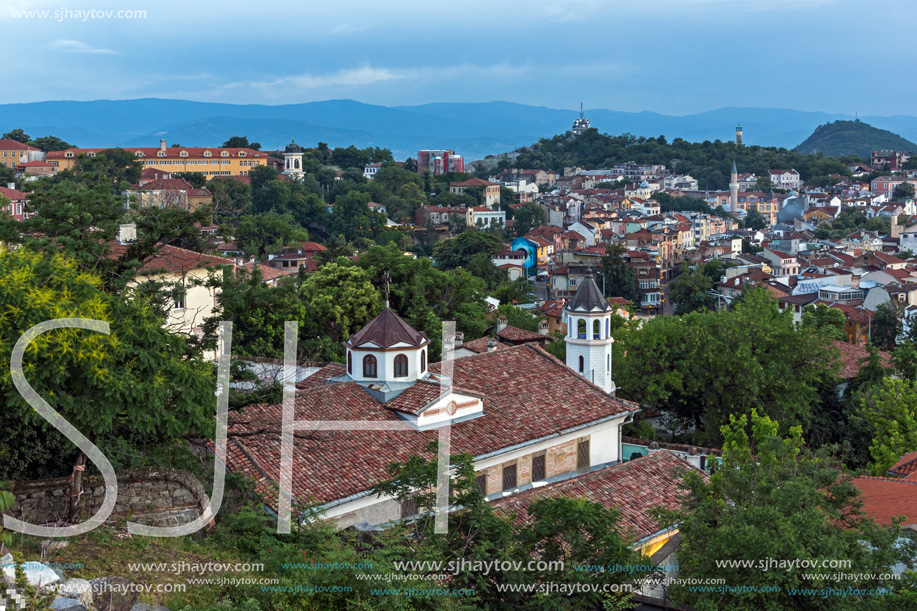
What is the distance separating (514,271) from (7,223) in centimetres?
5952

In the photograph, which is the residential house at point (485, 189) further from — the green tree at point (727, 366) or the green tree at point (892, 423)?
the green tree at point (892, 423)

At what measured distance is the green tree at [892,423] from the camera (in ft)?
65.4

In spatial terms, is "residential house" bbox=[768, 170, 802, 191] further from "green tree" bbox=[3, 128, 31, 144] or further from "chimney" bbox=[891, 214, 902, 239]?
"green tree" bbox=[3, 128, 31, 144]

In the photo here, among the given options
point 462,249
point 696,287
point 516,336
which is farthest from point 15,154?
point 516,336

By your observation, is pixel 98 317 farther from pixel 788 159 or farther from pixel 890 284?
pixel 788 159

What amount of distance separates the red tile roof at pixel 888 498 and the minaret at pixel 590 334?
8957 millimetres

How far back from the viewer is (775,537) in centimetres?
910

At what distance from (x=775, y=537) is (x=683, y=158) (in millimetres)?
150860

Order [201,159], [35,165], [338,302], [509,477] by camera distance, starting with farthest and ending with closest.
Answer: [201,159]
[35,165]
[338,302]
[509,477]

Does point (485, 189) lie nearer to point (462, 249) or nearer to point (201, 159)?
point (201, 159)

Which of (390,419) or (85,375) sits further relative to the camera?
(390,419)

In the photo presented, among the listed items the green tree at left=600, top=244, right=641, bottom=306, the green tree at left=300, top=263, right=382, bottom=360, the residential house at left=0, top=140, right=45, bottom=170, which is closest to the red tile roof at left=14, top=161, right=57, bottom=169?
the residential house at left=0, top=140, right=45, bottom=170

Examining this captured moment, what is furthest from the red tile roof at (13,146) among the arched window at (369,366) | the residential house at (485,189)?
the arched window at (369,366)

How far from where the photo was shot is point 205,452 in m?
14.0
